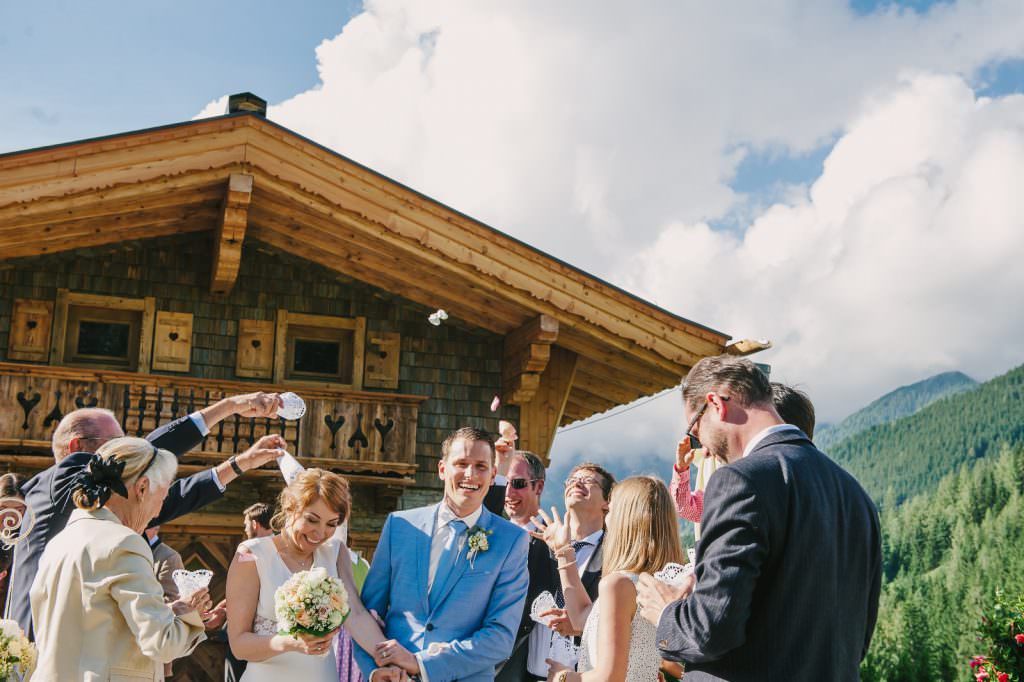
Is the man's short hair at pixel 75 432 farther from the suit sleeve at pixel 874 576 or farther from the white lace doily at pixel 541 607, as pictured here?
the suit sleeve at pixel 874 576

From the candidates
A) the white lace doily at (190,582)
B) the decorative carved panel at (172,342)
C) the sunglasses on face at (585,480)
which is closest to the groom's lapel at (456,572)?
the sunglasses on face at (585,480)

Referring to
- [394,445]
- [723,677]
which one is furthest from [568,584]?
[394,445]

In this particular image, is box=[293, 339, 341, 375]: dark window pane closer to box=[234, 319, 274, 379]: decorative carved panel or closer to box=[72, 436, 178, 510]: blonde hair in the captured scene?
box=[234, 319, 274, 379]: decorative carved panel

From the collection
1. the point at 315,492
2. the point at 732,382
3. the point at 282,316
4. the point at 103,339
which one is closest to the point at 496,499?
the point at 315,492

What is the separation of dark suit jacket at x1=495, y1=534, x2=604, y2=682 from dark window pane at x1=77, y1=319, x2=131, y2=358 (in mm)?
10294

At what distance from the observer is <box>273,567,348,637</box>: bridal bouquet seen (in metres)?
4.66

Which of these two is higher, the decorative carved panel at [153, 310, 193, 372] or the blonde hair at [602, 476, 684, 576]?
the decorative carved panel at [153, 310, 193, 372]

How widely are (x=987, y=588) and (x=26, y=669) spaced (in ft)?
108

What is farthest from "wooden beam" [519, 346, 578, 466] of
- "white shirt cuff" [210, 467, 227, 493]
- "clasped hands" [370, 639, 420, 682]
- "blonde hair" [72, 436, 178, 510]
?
"blonde hair" [72, 436, 178, 510]

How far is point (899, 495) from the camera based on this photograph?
125 metres

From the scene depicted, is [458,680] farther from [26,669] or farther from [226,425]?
[226,425]

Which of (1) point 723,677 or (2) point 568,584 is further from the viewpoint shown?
(2) point 568,584

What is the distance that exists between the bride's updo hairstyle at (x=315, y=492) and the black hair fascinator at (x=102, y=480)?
1.17 meters

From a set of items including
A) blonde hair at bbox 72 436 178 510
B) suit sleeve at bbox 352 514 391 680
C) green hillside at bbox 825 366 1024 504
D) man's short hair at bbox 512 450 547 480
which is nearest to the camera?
blonde hair at bbox 72 436 178 510
